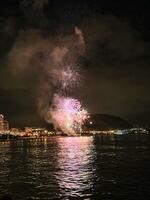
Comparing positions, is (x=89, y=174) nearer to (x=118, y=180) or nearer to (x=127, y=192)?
(x=118, y=180)

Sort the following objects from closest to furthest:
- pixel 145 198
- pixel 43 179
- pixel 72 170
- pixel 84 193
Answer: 1. pixel 145 198
2. pixel 84 193
3. pixel 43 179
4. pixel 72 170

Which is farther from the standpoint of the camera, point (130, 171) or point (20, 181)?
point (130, 171)

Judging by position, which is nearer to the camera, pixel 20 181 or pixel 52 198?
pixel 52 198

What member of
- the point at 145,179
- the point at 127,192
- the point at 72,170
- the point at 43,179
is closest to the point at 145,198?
the point at 127,192

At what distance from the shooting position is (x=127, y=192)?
5228cm

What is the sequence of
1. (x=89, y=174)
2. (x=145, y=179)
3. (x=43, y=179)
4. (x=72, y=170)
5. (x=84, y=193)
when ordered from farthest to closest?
(x=72, y=170) → (x=89, y=174) → (x=43, y=179) → (x=145, y=179) → (x=84, y=193)

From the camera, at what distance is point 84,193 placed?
52000 millimetres

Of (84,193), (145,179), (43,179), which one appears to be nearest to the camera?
(84,193)

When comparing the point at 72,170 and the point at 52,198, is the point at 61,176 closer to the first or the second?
the point at 72,170

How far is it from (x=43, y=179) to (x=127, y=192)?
1918 cm

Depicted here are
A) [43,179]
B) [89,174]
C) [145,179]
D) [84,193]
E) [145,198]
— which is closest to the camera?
[145,198]

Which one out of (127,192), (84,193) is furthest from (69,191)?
(127,192)

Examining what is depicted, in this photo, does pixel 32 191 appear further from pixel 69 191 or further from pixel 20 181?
pixel 20 181

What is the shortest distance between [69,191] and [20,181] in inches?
567
